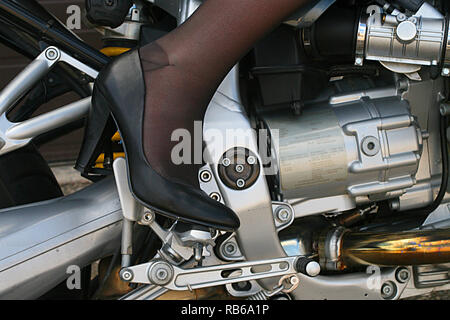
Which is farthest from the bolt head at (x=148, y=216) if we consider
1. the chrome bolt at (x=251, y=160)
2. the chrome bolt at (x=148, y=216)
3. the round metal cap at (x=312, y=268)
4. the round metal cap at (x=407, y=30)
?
the round metal cap at (x=407, y=30)

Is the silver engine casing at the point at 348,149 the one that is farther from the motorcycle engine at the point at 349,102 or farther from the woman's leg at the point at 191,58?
A: the woman's leg at the point at 191,58

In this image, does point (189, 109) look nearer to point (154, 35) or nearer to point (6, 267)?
point (154, 35)

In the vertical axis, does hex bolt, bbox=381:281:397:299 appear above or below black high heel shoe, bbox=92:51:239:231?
below

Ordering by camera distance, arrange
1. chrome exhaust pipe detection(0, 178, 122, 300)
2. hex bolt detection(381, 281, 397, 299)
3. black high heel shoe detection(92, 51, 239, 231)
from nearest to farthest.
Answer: black high heel shoe detection(92, 51, 239, 231) < chrome exhaust pipe detection(0, 178, 122, 300) < hex bolt detection(381, 281, 397, 299)

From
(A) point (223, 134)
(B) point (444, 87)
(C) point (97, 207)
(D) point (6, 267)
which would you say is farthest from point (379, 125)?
(D) point (6, 267)

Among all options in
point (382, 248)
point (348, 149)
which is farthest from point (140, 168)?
point (382, 248)

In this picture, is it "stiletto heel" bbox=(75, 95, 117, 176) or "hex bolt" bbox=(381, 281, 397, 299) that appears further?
"hex bolt" bbox=(381, 281, 397, 299)

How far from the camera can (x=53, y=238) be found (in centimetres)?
117

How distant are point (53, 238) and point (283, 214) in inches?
18.4

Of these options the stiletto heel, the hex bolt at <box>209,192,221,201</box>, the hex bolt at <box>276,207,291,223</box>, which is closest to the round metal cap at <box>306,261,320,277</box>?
the hex bolt at <box>276,207,291,223</box>

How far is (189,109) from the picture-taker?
1.10 metres

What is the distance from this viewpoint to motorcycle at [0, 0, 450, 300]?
1.16 meters

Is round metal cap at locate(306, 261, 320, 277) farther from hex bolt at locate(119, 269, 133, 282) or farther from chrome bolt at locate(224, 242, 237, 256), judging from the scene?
hex bolt at locate(119, 269, 133, 282)

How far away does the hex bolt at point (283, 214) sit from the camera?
123 centimetres
